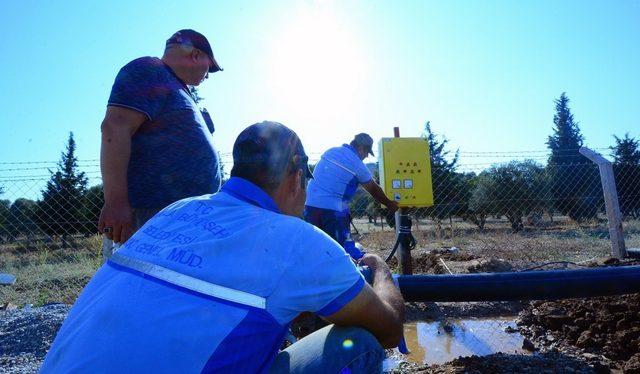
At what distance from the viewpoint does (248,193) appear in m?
1.28

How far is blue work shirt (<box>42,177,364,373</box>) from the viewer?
3.05ft

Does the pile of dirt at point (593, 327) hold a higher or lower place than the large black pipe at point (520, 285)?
lower

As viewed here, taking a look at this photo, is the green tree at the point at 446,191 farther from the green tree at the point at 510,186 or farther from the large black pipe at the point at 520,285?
the large black pipe at the point at 520,285

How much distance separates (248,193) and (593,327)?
3.07m

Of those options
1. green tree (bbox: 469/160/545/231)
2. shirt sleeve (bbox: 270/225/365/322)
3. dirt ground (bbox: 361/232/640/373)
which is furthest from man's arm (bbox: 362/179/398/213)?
green tree (bbox: 469/160/545/231)

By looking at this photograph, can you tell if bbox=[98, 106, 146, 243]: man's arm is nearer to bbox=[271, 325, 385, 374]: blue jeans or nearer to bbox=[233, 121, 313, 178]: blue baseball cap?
bbox=[233, 121, 313, 178]: blue baseball cap

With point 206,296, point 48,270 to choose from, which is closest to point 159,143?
point 206,296

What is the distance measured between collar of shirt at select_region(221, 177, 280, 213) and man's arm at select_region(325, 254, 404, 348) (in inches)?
14.2

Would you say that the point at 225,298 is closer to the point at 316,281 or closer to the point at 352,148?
the point at 316,281

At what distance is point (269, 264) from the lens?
1.03 meters

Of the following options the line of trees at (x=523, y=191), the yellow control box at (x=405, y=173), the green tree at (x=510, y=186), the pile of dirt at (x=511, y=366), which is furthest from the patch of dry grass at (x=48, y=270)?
the green tree at (x=510, y=186)

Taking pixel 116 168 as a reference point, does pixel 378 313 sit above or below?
below

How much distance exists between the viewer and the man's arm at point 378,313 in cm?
121

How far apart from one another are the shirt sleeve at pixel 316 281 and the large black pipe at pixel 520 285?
4.10ft
